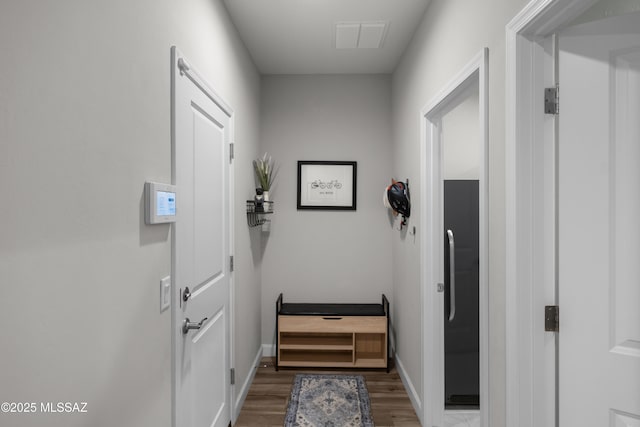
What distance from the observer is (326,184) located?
339cm

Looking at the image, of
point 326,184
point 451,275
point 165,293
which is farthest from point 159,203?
point 326,184

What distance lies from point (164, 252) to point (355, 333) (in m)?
2.14

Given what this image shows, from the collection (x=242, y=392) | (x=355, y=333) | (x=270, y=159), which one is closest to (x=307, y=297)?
(x=355, y=333)

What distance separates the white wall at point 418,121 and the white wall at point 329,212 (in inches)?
8.5

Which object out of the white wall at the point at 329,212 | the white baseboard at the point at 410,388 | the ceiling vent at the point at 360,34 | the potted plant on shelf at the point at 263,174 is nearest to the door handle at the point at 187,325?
the potted plant on shelf at the point at 263,174

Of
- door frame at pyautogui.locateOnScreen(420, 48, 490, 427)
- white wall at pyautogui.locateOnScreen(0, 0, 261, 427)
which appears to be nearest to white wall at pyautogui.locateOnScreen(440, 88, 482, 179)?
door frame at pyautogui.locateOnScreen(420, 48, 490, 427)

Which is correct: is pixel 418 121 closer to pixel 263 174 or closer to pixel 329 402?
pixel 263 174

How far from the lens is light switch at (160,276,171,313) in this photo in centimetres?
131

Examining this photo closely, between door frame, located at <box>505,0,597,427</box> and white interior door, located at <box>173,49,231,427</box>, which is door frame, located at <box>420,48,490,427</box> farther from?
white interior door, located at <box>173,49,231,427</box>

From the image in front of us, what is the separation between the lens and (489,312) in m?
1.40

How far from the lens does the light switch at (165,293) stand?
1308mm

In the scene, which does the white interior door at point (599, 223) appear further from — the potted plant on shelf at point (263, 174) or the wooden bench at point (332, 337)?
the potted plant on shelf at point (263, 174)

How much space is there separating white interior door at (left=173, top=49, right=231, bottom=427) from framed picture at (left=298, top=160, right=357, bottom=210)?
1252mm

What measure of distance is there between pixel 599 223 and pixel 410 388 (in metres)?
2.04
